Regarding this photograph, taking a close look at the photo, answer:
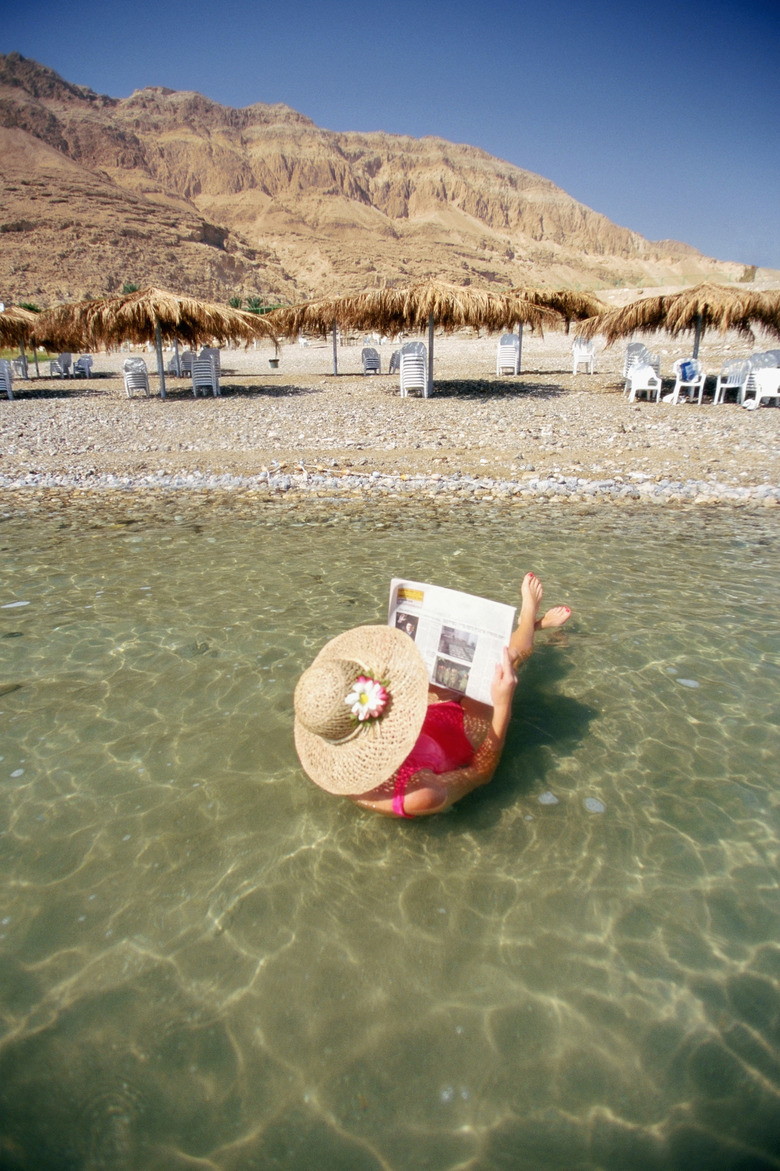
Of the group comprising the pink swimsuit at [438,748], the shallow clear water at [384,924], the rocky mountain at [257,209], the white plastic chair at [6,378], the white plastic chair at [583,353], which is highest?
the rocky mountain at [257,209]

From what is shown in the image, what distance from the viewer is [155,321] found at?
1330 centimetres

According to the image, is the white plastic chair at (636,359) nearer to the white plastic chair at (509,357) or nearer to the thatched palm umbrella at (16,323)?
the white plastic chair at (509,357)

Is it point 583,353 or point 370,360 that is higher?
point 583,353

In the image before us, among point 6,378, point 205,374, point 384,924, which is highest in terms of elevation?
point 205,374

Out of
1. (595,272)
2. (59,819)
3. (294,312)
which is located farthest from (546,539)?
(595,272)

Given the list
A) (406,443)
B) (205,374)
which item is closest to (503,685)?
(406,443)

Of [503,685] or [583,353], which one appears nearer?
[503,685]

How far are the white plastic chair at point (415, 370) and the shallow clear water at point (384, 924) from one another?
33.8ft

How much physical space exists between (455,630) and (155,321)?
13.5 metres

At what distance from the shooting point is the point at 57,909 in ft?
6.31

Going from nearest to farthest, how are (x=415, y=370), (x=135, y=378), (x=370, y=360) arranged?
1. (x=415, y=370)
2. (x=135, y=378)
3. (x=370, y=360)

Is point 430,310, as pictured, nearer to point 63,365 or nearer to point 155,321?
point 155,321

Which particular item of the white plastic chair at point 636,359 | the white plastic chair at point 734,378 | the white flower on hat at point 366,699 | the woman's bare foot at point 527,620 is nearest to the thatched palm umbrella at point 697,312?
the white plastic chair at point 636,359

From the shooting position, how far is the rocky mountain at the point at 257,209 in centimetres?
5478
